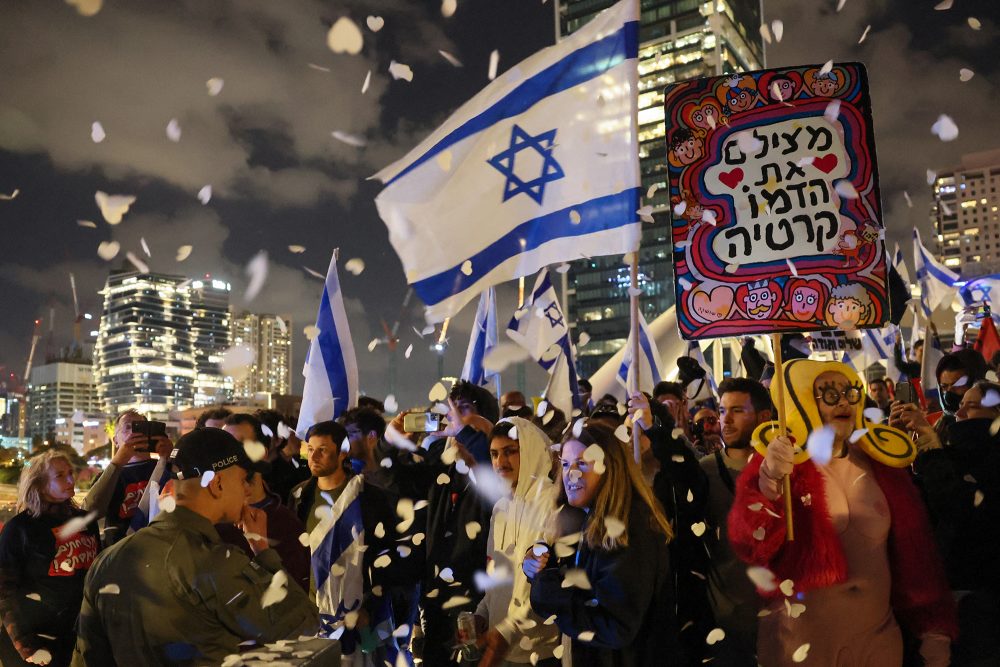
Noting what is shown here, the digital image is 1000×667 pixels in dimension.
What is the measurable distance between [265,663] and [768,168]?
3707 millimetres

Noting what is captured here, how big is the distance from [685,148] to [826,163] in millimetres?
773

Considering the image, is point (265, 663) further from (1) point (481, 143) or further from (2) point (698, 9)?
(2) point (698, 9)

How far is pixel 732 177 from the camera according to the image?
15.4ft

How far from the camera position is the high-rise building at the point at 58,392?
97625 mm

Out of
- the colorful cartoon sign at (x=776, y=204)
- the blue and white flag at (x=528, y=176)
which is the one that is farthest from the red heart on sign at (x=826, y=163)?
the blue and white flag at (x=528, y=176)

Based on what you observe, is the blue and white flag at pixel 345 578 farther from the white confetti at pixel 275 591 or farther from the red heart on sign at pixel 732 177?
the red heart on sign at pixel 732 177

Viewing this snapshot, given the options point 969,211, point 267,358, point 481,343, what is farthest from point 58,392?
point 481,343

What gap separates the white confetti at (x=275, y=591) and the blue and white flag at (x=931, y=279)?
11265 millimetres

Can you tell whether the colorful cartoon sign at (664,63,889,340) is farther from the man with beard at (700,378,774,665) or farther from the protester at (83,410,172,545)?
the protester at (83,410,172,545)

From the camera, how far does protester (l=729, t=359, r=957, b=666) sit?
3525 millimetres

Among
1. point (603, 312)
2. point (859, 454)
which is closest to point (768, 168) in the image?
point (859, 454)

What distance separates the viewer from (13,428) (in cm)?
12325

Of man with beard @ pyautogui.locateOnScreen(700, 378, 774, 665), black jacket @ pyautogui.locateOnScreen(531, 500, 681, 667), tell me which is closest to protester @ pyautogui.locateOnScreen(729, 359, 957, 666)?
man with beard @ pyautogui.locateOnScreen(700, 378, 774, 665)

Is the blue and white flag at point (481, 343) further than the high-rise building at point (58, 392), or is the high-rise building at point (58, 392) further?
the high-rise building at point (58, 392)
